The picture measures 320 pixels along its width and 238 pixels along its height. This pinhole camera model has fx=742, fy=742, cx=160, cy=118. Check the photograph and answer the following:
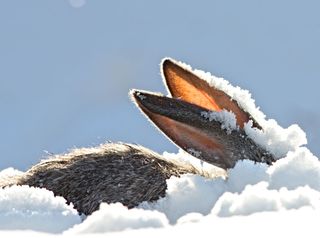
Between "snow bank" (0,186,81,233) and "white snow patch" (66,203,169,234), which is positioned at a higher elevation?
"snow bank" (0,186,81,233)

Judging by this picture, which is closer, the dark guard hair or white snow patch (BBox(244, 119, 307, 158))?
the dark guard hair

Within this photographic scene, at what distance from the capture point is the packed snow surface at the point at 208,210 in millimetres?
2002

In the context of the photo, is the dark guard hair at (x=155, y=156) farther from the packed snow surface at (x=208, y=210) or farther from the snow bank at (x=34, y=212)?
the snow bank at (x=34, y=212)

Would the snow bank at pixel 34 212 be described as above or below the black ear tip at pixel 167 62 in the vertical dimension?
below

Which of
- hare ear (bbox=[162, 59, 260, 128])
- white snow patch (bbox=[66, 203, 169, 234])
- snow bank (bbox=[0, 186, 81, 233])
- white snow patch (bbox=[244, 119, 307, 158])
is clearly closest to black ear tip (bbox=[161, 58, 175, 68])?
hare ear (bbox=[162, 59, 260, 128])

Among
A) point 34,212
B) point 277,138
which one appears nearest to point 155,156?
point 277,138

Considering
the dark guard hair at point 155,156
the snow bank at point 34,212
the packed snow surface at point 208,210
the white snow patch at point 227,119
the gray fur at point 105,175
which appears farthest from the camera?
the gray fur at point 105,175

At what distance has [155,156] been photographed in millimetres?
5301

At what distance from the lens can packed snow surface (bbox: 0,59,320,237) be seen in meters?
2.00

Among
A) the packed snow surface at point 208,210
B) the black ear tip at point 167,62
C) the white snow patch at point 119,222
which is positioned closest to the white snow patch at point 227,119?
the packed snow surface at point 208,210

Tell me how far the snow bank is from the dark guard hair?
137 cm

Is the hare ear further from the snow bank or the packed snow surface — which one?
the snow bank

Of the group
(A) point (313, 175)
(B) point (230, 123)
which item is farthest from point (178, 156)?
(A) point (313, 175)

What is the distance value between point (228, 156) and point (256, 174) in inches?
49.5
